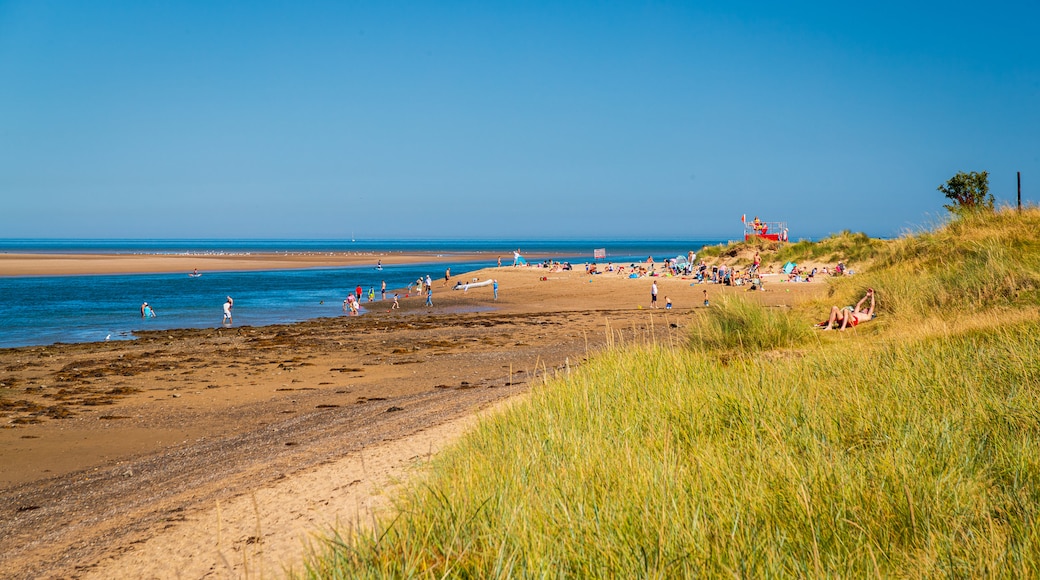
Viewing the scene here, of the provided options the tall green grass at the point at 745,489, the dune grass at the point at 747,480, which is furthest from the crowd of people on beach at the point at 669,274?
the tall green grass at the point at 745,489

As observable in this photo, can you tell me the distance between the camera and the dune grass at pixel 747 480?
302cm

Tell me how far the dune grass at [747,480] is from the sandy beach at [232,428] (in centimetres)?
89

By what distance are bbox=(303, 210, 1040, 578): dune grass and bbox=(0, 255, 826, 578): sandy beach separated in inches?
35.0

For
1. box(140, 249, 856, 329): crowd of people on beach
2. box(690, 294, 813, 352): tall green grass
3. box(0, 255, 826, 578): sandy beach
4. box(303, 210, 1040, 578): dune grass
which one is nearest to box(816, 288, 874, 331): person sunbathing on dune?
box(690, 294, 813, 352): tall green grass

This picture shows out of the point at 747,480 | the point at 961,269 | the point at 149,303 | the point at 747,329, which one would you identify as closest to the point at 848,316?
the point at 961,269

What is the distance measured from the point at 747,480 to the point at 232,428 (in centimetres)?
920

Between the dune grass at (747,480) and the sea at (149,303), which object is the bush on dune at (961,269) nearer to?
the dune grass at (747,480)

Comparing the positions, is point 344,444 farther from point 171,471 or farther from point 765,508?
point 765,508

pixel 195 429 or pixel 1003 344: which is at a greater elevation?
pixel 1003 344

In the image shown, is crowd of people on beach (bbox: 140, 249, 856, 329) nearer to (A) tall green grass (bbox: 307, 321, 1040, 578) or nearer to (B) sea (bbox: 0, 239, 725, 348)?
(B) sea (bbox: 0, 239, 725, 348)

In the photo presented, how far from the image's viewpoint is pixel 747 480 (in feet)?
12.9

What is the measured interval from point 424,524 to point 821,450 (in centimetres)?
249

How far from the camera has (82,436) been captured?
1095 centimetres

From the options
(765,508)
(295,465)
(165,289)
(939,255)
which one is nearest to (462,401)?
(295,465)
